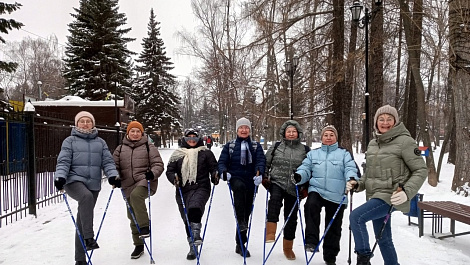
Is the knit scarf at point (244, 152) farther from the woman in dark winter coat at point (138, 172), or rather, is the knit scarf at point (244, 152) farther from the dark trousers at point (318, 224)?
the woman in dark winter coat at point (138, 172)

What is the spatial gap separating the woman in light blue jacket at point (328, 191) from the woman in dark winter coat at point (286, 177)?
0.89 feet

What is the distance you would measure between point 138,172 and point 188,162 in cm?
68

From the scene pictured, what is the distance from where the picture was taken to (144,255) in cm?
457

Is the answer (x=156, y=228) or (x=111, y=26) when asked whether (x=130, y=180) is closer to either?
(x=156, y=228)

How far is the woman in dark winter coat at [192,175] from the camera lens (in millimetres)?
4340

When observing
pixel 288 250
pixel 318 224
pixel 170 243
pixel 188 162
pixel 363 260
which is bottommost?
pixel 170 243

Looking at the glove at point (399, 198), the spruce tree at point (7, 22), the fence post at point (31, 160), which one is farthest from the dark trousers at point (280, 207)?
the spruce tree at point (7, 22)

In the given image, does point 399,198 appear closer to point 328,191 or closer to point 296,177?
point 328,191

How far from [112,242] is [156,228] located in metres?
0.92

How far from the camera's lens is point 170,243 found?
509 centimetres

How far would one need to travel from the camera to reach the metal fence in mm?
6098

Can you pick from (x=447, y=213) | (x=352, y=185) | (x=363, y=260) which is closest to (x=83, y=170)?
(x=352, y=185)

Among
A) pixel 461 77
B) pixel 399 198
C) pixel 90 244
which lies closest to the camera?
pixel 399 198

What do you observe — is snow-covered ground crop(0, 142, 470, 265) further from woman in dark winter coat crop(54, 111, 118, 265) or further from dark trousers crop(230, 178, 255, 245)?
woman in dark winter coat crop(54, 111, 118, 265)
